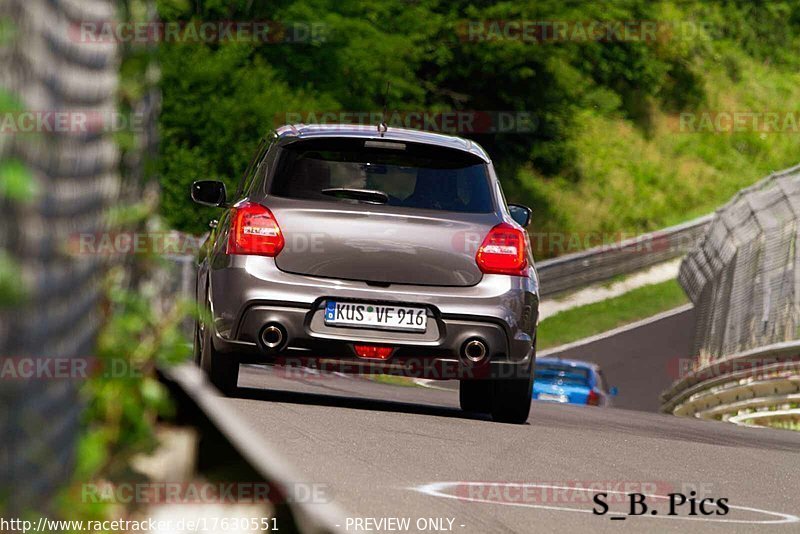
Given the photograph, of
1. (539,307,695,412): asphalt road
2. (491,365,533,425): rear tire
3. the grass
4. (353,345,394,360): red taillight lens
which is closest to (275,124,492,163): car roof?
(353,345,394,360): red taillight lens

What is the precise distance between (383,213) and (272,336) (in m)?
1.01

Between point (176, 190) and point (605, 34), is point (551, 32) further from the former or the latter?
point (176, 190)

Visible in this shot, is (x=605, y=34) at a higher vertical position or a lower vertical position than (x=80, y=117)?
higher

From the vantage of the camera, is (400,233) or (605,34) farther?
(605,34)

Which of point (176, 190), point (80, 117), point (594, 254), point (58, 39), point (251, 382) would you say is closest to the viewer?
point (58, 39)

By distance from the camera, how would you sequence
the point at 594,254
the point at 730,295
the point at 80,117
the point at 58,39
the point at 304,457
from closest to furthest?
the point at 58,39 → the point at 80,117 → the point at 304,457 → the point at 730,295 → the point at 594,254

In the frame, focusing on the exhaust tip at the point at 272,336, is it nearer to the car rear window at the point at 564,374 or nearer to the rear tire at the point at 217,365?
the rear tire at the point at 217,365

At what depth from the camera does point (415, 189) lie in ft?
36.4

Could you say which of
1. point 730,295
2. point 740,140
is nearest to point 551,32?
point 740,140

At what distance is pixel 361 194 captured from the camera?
10930 millimetres

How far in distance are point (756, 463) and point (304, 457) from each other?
12.1ft

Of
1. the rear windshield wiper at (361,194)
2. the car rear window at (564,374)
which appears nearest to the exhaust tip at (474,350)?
the rear windshield wiper at (361,194)

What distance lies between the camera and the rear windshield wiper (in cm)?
1091

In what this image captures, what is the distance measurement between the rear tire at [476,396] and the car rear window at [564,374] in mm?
13805
